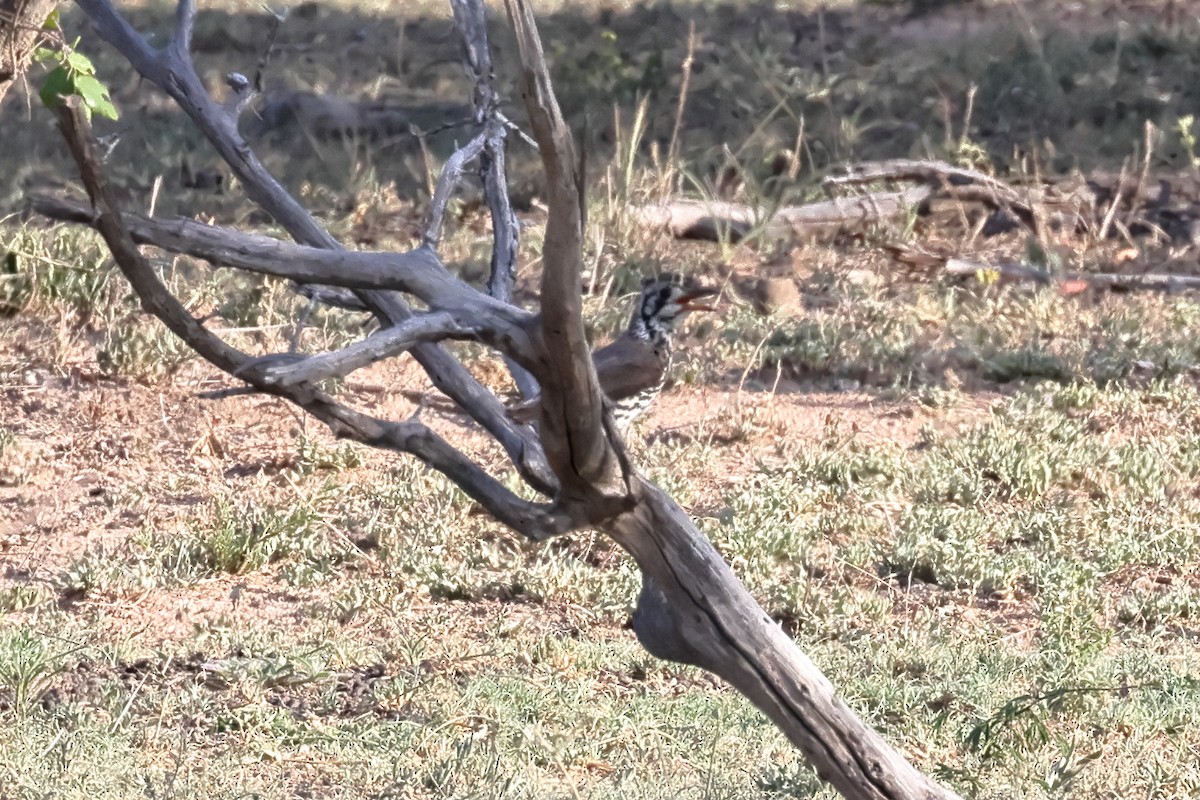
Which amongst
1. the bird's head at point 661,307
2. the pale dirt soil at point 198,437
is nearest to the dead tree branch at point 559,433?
the pale dirt soil at point 198,437

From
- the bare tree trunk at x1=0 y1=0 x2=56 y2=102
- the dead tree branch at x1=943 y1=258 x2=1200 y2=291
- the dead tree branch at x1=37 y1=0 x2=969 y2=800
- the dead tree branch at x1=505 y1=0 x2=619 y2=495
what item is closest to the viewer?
the dead tree branch at x1=505 y1=0 x2=619 y2=495

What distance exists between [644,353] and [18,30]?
13.0ft

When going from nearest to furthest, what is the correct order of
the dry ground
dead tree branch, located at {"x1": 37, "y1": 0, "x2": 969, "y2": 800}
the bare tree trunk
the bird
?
dead tree branch, located at {"x1": 37, "y1": 0, "x2": 969, "y2": 800} < the bare tree trunk < the dry ground < the bird

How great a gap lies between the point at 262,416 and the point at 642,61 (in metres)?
8.14

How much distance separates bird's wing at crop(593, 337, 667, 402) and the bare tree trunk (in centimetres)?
360

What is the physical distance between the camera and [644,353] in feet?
24.7

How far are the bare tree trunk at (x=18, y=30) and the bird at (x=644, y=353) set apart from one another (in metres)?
3.25

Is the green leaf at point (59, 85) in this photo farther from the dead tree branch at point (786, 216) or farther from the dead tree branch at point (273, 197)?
the dead tree branch at point (786, 216)

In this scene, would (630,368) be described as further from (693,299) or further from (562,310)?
(562,310)

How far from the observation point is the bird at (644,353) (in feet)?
24.0

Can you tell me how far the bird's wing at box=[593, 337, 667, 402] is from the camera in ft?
24.1

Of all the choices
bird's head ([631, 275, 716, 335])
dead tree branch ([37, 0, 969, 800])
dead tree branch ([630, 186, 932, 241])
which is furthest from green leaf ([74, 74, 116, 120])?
dead tree branch ([630, 186, 932, 241])

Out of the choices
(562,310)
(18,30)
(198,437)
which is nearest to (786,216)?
(198,437)

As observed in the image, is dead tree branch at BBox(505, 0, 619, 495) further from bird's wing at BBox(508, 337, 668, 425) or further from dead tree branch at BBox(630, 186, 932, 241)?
dead tree branch at BBox(630, 186, 932, 241)
